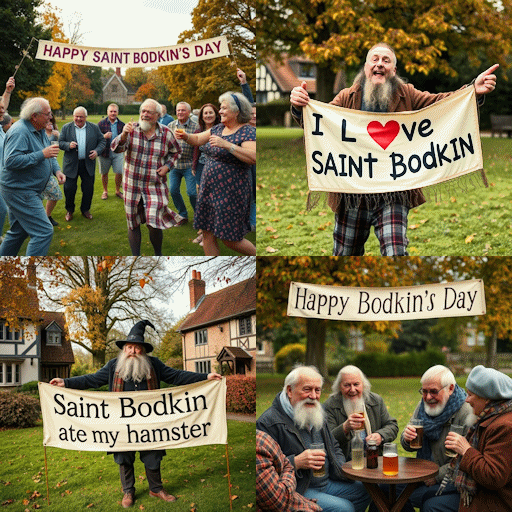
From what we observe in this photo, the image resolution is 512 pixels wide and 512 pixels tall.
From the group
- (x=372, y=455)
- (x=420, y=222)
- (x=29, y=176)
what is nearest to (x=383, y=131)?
(x=372, y=455)

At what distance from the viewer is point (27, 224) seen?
7434 millimetres

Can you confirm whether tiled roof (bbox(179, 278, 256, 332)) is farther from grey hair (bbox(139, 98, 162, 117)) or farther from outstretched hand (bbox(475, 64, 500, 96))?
outstretched hand (bbox(475, 64, 500, 96))

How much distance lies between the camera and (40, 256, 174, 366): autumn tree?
7395 mm

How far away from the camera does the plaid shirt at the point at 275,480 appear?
17.0 ft

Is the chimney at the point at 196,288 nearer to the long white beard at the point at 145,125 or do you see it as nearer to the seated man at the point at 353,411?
the long white beard at the point at 145,125

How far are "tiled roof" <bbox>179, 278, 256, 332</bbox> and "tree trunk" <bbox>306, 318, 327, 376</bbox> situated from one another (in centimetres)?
643

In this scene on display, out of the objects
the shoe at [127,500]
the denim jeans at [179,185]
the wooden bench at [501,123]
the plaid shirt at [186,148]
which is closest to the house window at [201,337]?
the denim jeans at [179,185]

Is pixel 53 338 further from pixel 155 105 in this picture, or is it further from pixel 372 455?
pixel 372 455

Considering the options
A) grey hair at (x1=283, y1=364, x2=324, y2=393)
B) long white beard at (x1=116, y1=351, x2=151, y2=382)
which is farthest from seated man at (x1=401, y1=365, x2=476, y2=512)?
long white beard at (x1=116, y1=351, x2=151, y2=382)

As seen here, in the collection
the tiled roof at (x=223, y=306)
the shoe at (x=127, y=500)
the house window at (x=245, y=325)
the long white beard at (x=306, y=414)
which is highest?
the tiled roof at (x=223, y=306)

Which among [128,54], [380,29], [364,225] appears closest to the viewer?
[364,225]

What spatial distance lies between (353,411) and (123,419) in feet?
7.10

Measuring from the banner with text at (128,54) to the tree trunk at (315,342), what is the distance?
7.19 metres

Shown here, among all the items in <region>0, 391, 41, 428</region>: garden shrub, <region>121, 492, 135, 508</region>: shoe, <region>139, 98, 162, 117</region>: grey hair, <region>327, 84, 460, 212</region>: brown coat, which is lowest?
<region>121, 492, 135, 508</region>: shoe
